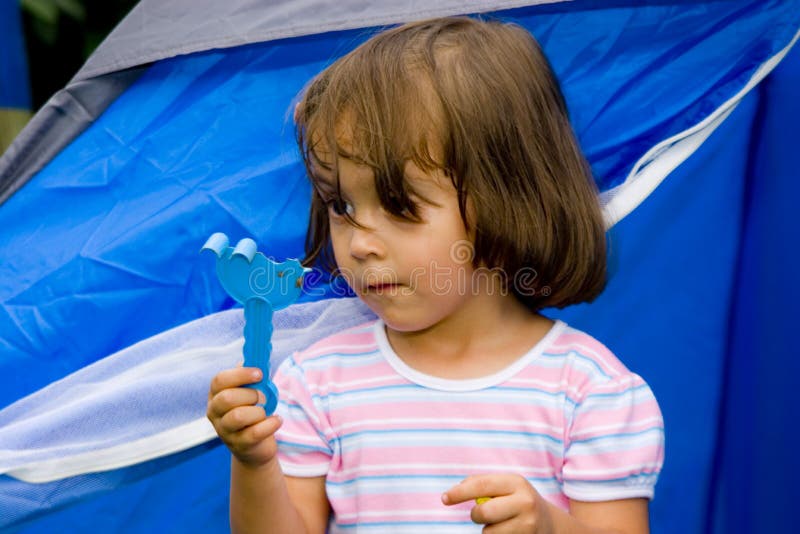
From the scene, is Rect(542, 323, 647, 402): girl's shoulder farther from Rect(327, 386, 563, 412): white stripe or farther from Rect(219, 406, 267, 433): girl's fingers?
Rect(219, 406, 267, 433): girl's fingers

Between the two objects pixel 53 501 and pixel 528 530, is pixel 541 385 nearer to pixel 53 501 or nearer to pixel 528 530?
pixel 528 530

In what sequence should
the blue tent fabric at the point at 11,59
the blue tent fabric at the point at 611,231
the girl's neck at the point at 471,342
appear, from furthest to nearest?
the blue tent fabric at the point at 11,59, the blue tent fabric at the point at 611,231, the girl's neck at the point at 471,342

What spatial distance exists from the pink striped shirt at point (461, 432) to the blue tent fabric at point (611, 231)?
0.12 meters

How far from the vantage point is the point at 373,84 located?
950mm

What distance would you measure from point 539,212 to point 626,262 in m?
0.36

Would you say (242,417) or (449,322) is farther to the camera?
(449,322)

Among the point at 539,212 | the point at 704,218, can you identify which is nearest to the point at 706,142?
the point at 704,218

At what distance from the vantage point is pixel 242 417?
82cm

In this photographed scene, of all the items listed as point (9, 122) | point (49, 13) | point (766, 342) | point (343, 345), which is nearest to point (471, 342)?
point (343, 345)

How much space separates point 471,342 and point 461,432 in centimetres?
9

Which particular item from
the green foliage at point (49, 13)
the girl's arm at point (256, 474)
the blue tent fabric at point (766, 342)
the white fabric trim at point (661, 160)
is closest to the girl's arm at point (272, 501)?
the girl's arm at point (256, 474)

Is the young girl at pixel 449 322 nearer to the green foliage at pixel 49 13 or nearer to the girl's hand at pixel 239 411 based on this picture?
the girl's hand at pixel 239 411

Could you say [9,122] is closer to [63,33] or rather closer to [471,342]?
[63,33]

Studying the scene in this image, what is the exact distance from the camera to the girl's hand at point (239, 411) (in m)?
0.82
